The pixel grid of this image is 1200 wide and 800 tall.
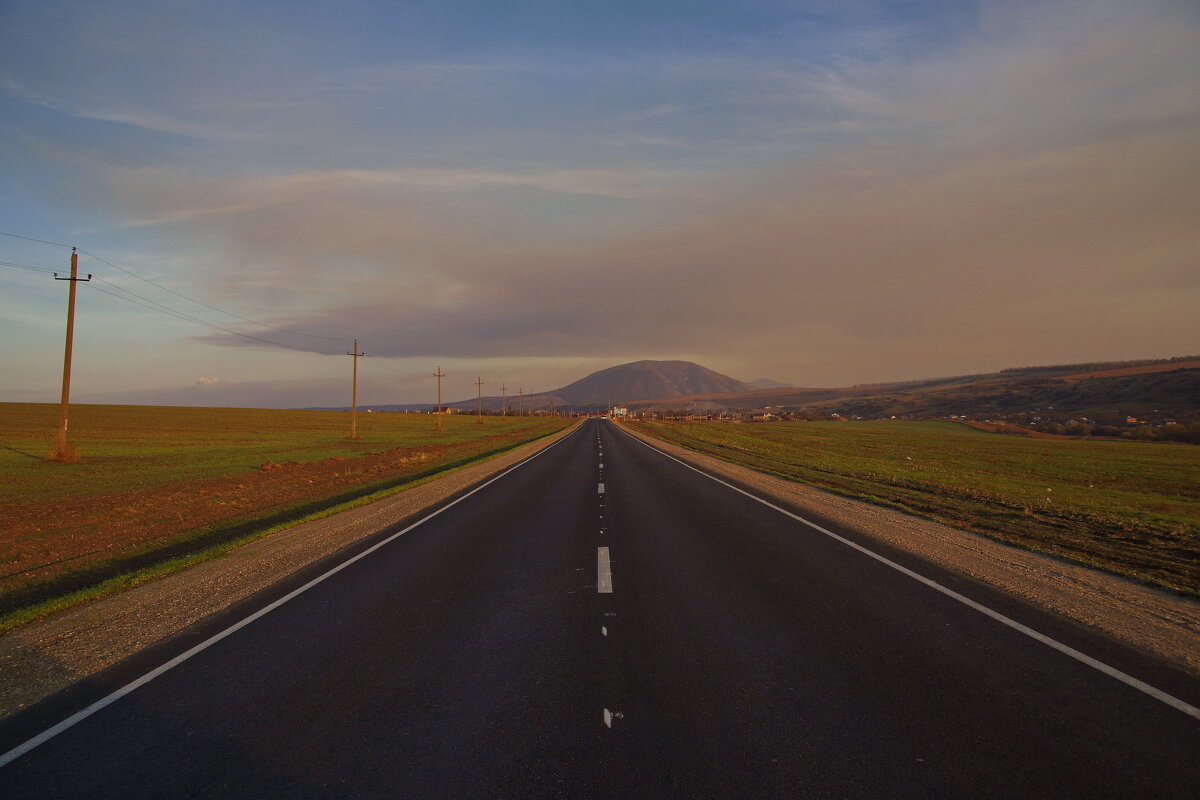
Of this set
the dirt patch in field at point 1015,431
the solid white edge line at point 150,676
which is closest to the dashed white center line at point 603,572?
the solid white edge line at point 150,676

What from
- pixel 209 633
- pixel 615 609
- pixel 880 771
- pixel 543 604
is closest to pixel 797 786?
pixel 880 771

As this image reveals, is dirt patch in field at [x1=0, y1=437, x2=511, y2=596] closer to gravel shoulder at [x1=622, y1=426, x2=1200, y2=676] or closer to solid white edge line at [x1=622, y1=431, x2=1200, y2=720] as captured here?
solid white edge line at [x1=622, y1=431, x2=1200, y2=720]

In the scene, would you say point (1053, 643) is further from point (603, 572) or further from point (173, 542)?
point (173, 542)

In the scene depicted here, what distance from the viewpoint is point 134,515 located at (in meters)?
14.8

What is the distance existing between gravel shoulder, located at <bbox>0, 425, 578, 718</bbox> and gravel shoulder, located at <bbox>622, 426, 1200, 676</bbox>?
31.0 feet

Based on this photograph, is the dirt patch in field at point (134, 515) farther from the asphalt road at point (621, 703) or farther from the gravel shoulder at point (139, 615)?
the asphalt road at point (621, 703)

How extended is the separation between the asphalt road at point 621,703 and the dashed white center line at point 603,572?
0.07 meters

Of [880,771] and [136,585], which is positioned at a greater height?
[880,771]

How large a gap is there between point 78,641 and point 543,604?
464 centimetres

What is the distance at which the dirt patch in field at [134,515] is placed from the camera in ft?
34.2

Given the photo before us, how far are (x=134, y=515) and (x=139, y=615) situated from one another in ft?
33.9

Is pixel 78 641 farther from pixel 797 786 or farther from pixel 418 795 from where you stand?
pixel 797 786

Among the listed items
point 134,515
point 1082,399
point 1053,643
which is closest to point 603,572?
point 1053,643

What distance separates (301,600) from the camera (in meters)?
7.03
